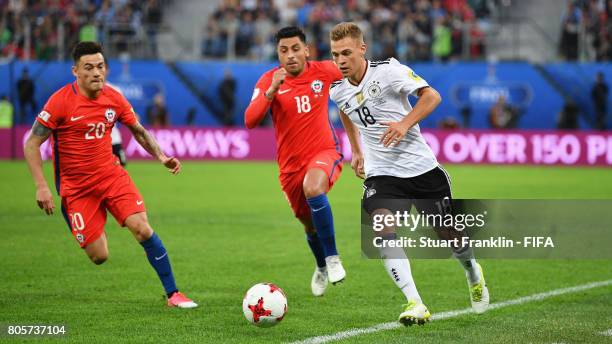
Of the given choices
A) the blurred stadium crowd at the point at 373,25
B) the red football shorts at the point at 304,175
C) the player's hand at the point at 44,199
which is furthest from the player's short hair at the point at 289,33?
the blurred stadium crowd at the point at 373,25

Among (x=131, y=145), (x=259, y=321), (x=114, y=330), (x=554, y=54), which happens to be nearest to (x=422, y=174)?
(x=259, y=321)

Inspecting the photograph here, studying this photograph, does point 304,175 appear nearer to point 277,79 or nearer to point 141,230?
point 277,79

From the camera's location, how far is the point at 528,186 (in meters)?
21.2

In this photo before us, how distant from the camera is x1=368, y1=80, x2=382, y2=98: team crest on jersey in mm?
7727

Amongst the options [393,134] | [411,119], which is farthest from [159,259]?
[411,119]

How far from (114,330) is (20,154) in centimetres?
2311

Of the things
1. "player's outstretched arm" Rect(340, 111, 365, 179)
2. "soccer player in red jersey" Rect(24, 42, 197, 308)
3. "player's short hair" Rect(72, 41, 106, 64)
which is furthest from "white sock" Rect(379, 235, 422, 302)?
"player's short hair" Rect(72, 41, 106, 64)

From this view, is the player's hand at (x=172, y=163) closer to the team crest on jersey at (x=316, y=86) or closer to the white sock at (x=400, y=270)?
the team crest on jersey at (x=316, y=86)

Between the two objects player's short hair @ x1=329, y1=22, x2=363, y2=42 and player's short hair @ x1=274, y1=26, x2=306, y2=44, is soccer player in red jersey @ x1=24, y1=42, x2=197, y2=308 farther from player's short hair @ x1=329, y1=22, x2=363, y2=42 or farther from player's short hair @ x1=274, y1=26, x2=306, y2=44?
player's short hair @ x1=329, y1=22, x2=363, y2=42

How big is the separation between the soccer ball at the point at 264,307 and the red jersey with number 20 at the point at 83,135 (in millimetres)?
1999

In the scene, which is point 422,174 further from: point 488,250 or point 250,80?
point 250,80

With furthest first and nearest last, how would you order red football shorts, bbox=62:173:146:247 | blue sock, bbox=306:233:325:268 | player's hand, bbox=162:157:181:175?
blue sock, bbox=306:233:325:268, player's hand, bbox=162:157:181:175, red football shorts, bbox=62:173:146:247

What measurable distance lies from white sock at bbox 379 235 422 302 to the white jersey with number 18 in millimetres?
675

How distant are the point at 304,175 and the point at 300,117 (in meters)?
0.56
